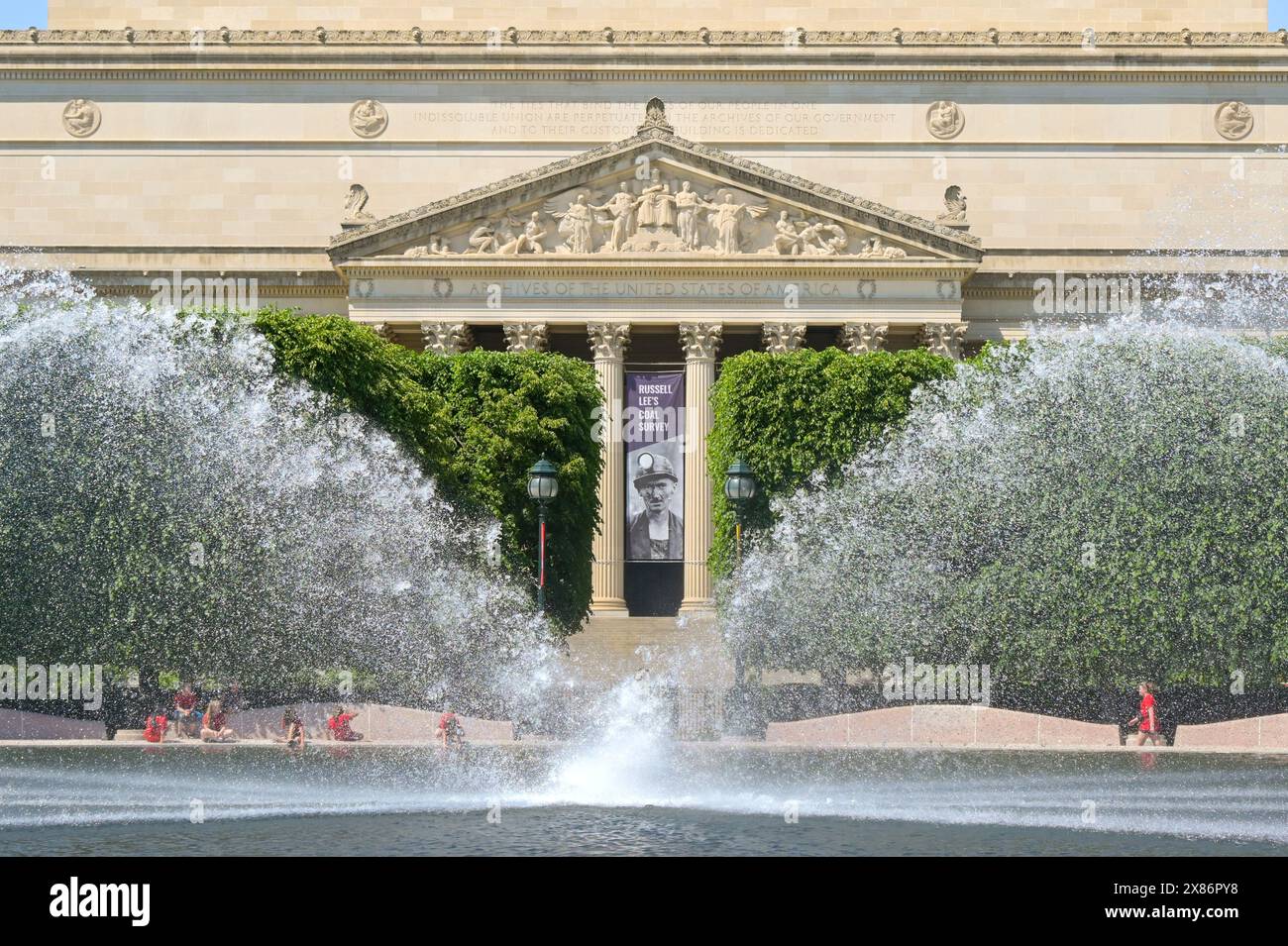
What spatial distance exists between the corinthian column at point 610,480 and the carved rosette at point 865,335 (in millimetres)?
7504

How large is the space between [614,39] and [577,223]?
12996 mm

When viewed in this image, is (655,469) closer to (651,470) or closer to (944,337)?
(651,470)

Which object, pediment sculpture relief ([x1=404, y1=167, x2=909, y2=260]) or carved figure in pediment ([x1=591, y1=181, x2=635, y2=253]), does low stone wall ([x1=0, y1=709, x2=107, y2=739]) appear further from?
carved figure in pediment ([x1=591, y1=181, x2=635, y2=253])

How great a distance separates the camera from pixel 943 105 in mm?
72062

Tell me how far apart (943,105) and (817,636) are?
37.2m

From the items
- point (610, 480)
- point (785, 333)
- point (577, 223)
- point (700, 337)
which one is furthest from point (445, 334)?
point (785, 333)

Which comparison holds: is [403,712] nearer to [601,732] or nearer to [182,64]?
[601,732]

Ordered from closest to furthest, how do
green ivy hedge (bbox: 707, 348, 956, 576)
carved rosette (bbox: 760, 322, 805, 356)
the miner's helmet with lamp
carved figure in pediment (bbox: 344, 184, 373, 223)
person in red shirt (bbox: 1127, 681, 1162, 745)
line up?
person in red shirt (bbox: 1127, 681, 1162, 745) → green ivy hedge (bbox: 707, 348, 956, 576) → the miner's helmet with lamp → carved rosette (bbox: 760, 322, 805, 356) → carved figure in pediment (bbox: 344, 184, 373, 223)

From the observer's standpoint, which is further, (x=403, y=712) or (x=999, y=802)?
(x=403, y=712)

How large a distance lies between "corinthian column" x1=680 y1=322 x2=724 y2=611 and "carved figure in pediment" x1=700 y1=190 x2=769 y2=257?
8.73 ft

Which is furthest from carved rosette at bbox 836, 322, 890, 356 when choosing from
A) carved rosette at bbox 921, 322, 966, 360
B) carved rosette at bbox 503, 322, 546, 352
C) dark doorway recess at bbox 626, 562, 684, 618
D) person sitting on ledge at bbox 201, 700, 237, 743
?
person sitting on ledge at bbox 201, 700, 237, 743

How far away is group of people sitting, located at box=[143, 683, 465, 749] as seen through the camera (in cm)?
3209
